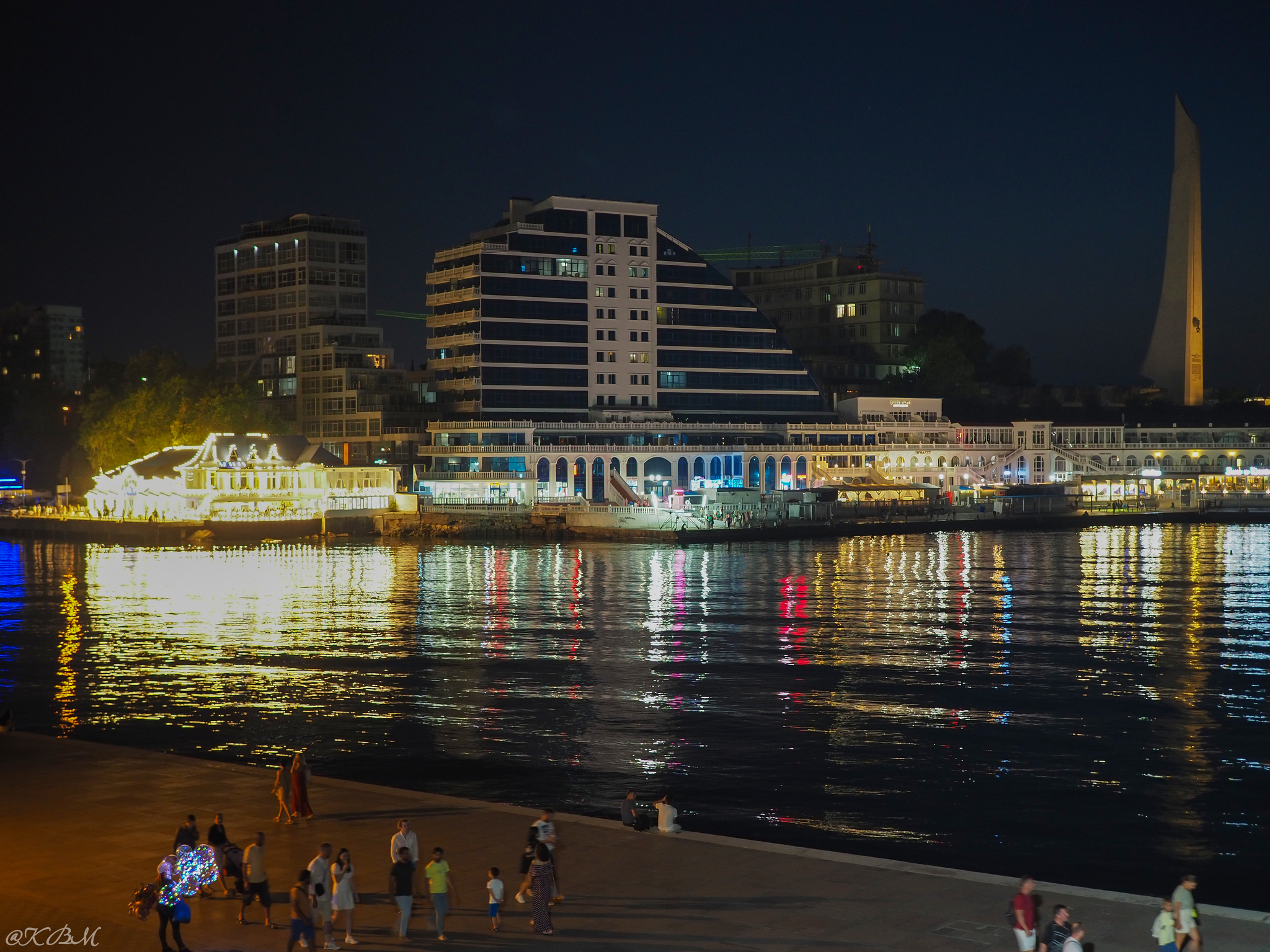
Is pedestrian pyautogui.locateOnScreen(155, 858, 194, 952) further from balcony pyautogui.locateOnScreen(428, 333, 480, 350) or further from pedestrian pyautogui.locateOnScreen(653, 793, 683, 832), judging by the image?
balcony pyautogui.locateOnScreen(428, 333, 480, 350)

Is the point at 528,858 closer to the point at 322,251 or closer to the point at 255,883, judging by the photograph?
the point at 255,883

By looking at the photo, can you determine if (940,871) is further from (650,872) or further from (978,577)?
(978,577)

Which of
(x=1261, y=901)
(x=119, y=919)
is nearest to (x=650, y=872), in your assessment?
(x=119, y=919)

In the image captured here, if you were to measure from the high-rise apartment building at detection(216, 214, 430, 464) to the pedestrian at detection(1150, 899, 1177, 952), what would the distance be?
458ft

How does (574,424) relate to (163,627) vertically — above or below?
above

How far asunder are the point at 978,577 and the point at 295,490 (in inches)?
2880

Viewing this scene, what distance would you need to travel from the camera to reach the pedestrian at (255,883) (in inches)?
792

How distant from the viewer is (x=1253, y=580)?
79.8 metres

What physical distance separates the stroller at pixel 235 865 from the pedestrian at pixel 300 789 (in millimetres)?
3107

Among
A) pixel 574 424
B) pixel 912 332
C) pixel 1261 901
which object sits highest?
pixel 912 332

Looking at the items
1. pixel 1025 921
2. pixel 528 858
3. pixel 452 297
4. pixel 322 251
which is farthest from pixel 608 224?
pixel 1025 921

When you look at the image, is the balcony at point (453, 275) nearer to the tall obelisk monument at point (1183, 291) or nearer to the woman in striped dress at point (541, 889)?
the tall obelisk monument at point (1183, 291)

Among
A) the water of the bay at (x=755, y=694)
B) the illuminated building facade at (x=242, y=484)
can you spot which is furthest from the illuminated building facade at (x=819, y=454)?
the water of the bay at (x=755, y=694)
